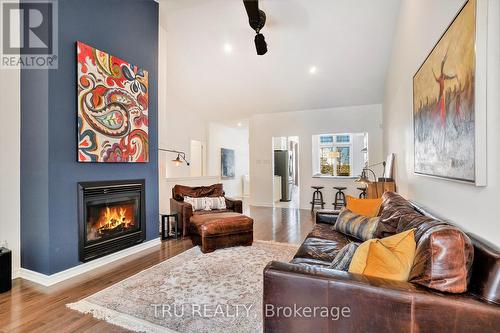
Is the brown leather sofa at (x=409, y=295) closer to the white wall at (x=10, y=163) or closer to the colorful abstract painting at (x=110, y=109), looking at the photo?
the colorful abstract painting at (x=110, y=109)

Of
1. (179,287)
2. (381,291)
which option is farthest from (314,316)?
(179,287)

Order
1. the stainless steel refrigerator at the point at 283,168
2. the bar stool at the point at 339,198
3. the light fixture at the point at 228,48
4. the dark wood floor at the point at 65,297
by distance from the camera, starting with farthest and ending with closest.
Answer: the stainless steel refrigerator at the point at 283,168
the bar stool at the point at 339,198
the light fixture at the point at 228,48
the dark wood floor at the point at 65,297

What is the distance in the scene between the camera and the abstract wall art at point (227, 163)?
8945 mm

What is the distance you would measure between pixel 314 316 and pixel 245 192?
29.3ft

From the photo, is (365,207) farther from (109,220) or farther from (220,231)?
(109,220)

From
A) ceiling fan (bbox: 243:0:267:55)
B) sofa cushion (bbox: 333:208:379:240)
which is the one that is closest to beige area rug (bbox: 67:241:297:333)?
sofa cushion (bbox: 333:208:379:240)

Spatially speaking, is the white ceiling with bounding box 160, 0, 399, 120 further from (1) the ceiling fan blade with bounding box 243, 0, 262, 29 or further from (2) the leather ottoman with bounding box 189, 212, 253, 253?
(2) the leather ottoman with bounding box 189, 212, 253, 253

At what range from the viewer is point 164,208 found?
4699 millimetres

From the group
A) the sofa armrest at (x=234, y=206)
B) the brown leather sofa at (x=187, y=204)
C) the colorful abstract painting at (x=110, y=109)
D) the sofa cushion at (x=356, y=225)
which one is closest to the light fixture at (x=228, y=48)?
the colorful abstract painting at (x=110, y=109)

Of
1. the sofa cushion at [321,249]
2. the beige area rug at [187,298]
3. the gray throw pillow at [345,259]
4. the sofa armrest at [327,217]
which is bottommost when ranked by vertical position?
the beige area rug at [187,298]

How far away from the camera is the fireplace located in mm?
2791

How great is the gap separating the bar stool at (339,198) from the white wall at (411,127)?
Answer: 2.13 meters

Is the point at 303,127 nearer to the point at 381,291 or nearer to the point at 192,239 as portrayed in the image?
the point at 192,239

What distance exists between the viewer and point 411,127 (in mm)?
3043
